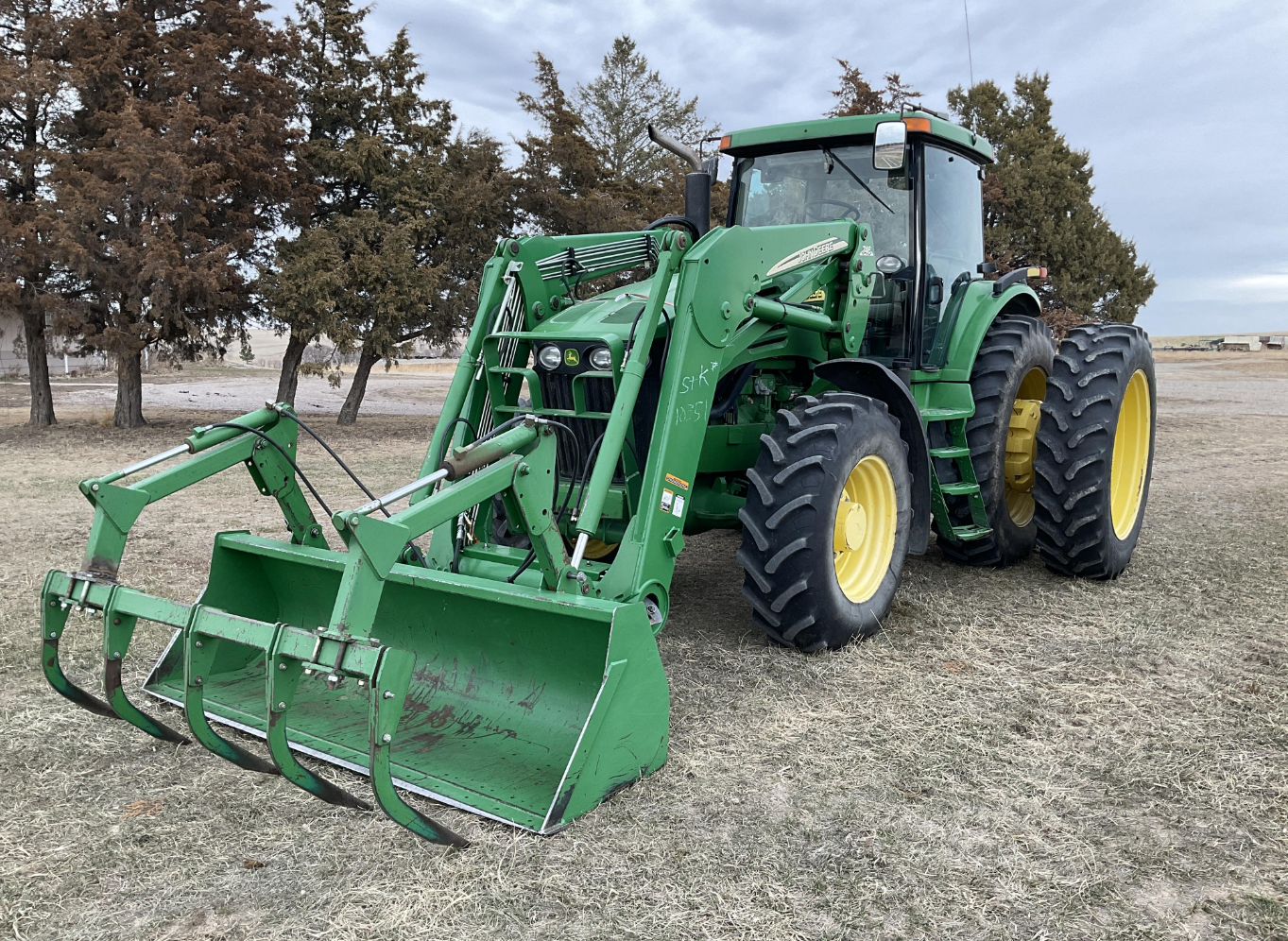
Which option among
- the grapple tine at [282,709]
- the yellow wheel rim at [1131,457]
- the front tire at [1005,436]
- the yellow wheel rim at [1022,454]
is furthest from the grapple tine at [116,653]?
the yellow wheel rim at [1131,457]

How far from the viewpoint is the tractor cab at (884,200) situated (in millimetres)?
5680

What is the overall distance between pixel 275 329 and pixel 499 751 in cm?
1546

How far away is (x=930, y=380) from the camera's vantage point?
5871 mm

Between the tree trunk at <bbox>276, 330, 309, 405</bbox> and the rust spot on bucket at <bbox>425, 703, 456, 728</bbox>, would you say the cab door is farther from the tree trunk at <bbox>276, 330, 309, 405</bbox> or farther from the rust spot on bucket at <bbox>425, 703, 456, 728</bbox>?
the tree trunk at <bbox>276, 330, 309, 405</bbox>

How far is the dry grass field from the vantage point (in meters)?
2.72

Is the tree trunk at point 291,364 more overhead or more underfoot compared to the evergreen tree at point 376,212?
more underfoot

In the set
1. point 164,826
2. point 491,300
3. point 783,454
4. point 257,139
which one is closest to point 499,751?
point 164,826

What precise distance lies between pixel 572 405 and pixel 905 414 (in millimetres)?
1717

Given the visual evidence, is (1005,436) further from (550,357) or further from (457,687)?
(457,687)

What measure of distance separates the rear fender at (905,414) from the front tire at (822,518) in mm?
255

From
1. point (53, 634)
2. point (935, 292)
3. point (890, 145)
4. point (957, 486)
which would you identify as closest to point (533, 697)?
point (53, 634)

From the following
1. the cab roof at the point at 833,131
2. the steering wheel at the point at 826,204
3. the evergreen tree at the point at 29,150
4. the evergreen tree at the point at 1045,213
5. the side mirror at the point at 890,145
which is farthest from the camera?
the evergreen tree at the point at 1045,213

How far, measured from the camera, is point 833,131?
561 cm

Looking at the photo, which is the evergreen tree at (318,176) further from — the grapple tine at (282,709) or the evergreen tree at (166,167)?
the grapple tine at (282,709)
